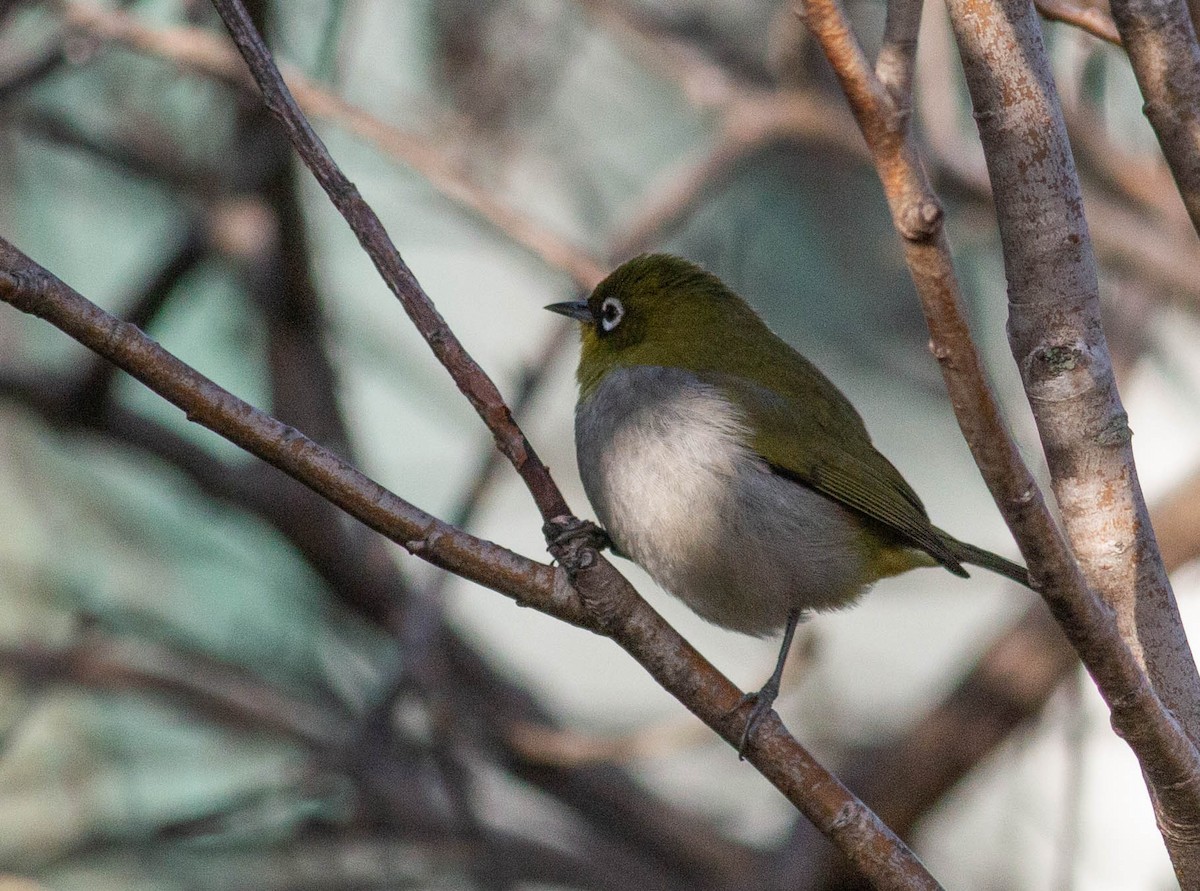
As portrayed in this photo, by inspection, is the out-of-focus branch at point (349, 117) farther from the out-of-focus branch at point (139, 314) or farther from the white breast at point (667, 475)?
the white breast at point (667, 475)

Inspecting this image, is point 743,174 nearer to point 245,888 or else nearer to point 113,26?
point 113,26

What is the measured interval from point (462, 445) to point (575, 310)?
229 centimetres

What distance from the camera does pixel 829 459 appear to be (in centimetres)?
399

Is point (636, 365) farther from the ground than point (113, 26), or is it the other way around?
point (113, 26)

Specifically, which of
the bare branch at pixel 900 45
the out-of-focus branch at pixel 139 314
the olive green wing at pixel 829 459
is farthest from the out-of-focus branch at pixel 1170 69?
the out-of-focus branch at pixel 139 314

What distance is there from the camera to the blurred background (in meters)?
5.20

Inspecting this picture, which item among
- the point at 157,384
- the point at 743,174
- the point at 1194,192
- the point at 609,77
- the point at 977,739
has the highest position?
the point at 609,77

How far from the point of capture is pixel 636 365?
4.21 metres

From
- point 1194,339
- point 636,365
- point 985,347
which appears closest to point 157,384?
point 636,365

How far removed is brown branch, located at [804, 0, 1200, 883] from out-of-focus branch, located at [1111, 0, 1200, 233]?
378 mm

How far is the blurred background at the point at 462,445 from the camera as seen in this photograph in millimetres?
5199

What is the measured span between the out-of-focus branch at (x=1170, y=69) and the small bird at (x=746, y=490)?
143 centimetres

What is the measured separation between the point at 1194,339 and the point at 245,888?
5.66 meters

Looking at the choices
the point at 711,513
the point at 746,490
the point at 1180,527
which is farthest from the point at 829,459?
the point at 1180,527
